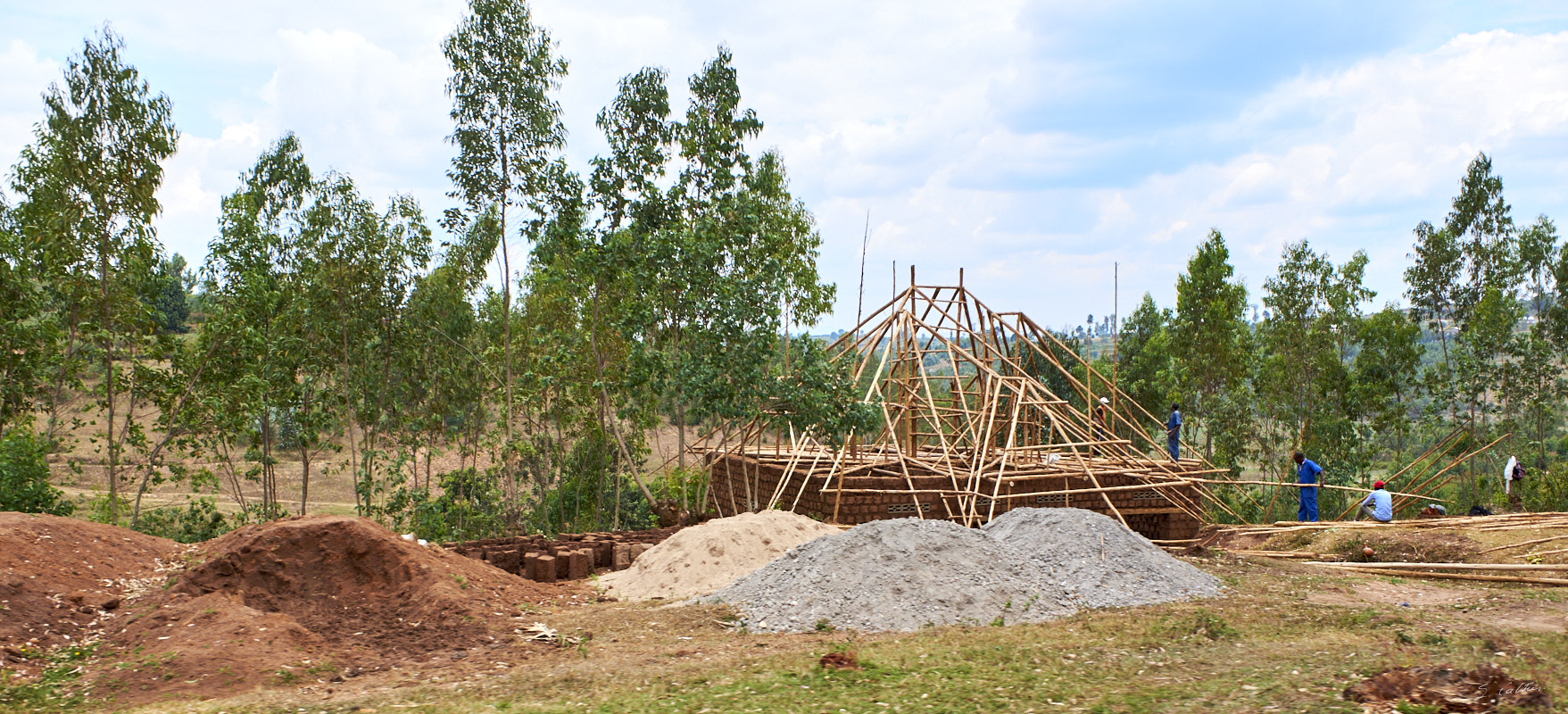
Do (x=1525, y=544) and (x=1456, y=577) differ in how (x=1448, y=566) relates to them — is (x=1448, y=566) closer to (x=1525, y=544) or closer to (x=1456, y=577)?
(x=1456, y=577)

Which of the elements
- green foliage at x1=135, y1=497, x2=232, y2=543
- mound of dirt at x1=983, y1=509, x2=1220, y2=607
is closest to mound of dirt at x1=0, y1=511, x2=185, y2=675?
green foliage at x1=135, y1=497, x2=232, y2=543

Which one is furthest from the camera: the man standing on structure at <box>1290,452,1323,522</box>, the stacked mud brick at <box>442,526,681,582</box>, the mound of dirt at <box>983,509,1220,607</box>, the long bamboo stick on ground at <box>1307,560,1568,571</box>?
the man standing on structure at <box>1290,452,1323,522</box>

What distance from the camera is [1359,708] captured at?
5.80 meters

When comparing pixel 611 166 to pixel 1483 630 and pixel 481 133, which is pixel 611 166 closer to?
pixel 481 133

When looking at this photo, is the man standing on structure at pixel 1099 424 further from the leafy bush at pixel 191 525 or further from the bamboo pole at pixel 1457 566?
the leafy bush at pixel 191 525

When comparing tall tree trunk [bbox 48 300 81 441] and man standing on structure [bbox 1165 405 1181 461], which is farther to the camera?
man standing on structure [bbox 1165 405 1181 461]

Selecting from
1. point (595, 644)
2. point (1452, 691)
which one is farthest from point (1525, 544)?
point (595, 644)

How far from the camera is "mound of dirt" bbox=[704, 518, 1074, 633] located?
9.45 meters

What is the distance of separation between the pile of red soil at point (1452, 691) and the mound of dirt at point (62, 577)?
9.72 metres

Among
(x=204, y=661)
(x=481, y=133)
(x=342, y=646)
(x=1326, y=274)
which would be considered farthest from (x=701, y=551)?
(x=1326, y=274)

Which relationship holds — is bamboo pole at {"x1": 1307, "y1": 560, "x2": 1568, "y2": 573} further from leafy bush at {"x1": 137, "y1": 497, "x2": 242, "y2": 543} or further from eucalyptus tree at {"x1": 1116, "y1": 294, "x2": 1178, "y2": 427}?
leafy bush at {"x1": 137, "y1": 497, "x2": 242, "y2": 543}

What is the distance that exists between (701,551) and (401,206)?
11592 mm

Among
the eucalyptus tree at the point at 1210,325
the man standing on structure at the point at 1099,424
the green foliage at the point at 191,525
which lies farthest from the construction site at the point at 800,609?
the eucalyptus tree at the point at 1210,325

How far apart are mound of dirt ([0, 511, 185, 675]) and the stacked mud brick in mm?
3475
